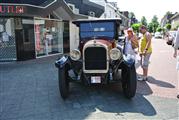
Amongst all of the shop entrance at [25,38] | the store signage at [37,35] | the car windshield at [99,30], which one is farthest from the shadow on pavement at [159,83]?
the store signage at [37,35]

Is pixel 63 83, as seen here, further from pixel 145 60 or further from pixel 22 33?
pixel 22 33

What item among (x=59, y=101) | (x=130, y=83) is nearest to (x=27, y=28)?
(x=59, y=101)

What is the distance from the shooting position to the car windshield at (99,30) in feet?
22.7

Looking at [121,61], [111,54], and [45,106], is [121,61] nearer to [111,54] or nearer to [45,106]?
[111,54]

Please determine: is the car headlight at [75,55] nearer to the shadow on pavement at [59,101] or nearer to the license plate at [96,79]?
the license plate at [96,79]

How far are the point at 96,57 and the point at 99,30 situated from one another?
4.93ft

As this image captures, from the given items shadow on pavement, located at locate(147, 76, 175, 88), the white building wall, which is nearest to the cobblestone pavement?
shadow on pavement, located at locate(147, 76, 175, 88)

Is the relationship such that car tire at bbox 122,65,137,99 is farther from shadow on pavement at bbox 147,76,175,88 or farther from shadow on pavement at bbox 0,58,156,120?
shadow on pavement at bbox 147,76,175,88

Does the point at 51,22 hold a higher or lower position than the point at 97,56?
higher

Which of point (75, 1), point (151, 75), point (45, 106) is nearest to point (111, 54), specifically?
point (45, 106)

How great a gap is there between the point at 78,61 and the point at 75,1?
1266cm

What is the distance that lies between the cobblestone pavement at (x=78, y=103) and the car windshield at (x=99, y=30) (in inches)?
59.7

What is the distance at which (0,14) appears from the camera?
34.1ft

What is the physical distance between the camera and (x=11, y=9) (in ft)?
33.9
